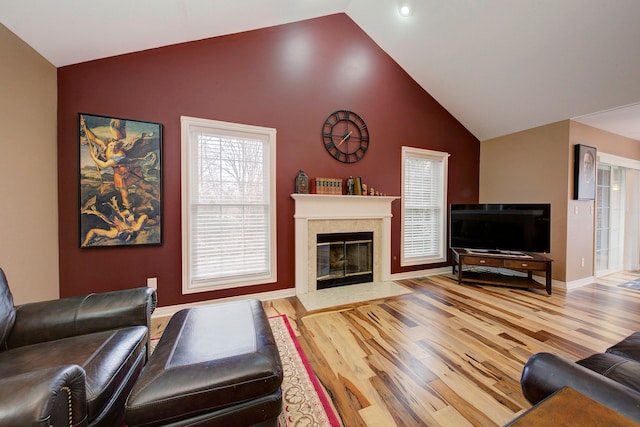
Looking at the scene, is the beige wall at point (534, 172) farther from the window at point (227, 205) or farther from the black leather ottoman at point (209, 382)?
the black leather ottoman at point (209, 382)

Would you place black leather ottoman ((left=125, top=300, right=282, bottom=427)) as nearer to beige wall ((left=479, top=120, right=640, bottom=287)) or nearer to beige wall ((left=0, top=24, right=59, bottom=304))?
beige wall ((left=0, top=24, right=59, bottom=304))

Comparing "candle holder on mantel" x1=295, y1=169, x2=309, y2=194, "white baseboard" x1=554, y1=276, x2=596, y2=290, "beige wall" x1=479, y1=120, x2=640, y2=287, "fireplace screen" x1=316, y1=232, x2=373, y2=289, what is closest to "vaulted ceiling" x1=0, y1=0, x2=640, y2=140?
"beige wall" x1=479, y1=120, x2=640, y2=287

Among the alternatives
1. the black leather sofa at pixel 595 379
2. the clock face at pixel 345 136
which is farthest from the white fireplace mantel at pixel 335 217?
the black leather sofa at pixel 595 379

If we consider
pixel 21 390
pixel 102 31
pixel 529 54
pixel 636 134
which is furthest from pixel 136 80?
pixel 636 134

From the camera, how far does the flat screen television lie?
3264mm

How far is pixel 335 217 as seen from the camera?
10.9 feet

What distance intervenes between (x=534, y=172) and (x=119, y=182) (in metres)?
5.64

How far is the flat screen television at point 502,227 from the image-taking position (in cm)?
326

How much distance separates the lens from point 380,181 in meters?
3.70

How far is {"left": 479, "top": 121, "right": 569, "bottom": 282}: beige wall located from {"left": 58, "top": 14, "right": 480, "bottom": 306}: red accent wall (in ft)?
2.48

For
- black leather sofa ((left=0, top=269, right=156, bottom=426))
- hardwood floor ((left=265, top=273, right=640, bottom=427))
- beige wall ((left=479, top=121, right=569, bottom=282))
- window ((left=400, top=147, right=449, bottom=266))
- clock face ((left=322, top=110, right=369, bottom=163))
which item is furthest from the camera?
window ((left=400, top=147, right=449, bottom=266))

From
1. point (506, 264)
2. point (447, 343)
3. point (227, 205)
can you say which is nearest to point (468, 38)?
point (506, 264)

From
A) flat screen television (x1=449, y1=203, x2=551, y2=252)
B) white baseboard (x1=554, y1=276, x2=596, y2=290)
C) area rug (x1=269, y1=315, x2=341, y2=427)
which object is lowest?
area rug (x1=269, y1=315, x2=341, y2=427)

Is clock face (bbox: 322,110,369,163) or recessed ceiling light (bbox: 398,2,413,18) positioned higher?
recessed ceiling light (bbox: 398,2,413,18)
